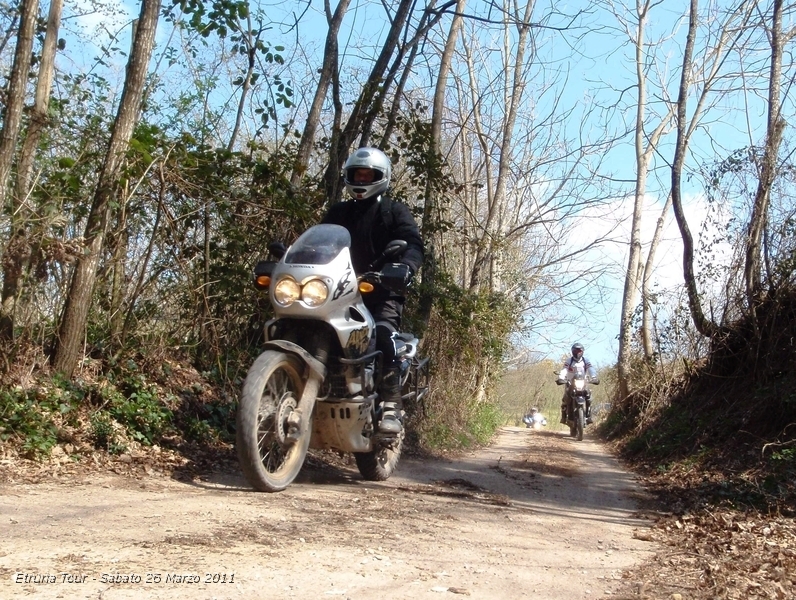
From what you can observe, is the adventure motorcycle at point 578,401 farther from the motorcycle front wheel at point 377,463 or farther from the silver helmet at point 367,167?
the silver helmet at point 367,167

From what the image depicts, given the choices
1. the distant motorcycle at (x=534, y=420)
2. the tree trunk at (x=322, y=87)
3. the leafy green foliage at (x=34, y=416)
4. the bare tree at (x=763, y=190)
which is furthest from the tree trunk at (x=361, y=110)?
the distant motorcycle at (x=534, y=420)

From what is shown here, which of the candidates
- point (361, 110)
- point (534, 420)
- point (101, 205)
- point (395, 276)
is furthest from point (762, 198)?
point (534, 420)

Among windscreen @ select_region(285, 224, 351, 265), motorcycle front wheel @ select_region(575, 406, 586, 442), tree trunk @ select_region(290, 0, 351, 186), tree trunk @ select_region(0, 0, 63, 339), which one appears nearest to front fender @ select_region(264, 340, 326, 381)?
windscreen @ select_region(285, 224, 351, 265)

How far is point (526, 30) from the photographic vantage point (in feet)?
76.8

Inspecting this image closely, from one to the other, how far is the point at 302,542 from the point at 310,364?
1595 mm

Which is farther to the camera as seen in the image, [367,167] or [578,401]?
[578,401]

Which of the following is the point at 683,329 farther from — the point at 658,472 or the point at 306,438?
the point at 306,438

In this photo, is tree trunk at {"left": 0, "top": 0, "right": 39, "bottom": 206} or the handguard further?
tree trunk at {"left": 0, "top": 0, "right": 39, "bottom": 206}

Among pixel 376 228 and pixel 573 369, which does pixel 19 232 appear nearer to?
pixel 376 228

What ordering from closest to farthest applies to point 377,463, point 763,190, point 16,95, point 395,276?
1. point 395,276
2. point 16,95
3. point 377,463
4. point 763,190

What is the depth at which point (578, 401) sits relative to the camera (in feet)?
60.5

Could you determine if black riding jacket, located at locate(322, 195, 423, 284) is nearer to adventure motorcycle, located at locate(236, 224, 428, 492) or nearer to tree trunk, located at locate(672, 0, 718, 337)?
adventure motorcycle, located at locate(236, 224, 428, 492)

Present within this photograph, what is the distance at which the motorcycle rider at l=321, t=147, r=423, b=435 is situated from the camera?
20.0ft

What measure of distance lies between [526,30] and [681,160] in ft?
39.1
